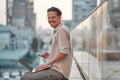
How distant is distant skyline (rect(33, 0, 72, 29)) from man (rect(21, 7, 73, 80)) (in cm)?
2974

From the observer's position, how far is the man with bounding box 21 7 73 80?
2533mm

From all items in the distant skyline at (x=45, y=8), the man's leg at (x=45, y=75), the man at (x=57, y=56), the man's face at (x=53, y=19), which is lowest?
the man's leg at (x=45, y=75)

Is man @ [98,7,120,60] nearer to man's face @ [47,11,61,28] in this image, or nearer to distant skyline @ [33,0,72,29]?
man's face @ [47,11,61,28]

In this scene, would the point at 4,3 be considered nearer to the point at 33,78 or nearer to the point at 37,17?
the point at 37,17

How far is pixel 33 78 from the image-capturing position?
2.53 metres

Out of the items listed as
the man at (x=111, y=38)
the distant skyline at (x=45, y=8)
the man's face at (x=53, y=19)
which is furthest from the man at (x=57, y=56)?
the distant skyline at (x=45, y=8)

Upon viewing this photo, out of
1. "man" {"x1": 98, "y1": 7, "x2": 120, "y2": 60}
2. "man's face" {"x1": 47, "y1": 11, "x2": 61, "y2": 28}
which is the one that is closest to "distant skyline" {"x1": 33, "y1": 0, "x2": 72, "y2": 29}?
"man" {"x1": 98, "y1": 7, "x2": 120, "y2": 60}

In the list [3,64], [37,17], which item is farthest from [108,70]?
[3,64]

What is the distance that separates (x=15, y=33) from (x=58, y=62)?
41969 millimetres

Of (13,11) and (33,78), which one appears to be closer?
(33,78)

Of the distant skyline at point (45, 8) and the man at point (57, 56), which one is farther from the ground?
the distant skyline at point (45, 8)

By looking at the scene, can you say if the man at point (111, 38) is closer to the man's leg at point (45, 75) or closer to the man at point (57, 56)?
the man at point (57, 56)

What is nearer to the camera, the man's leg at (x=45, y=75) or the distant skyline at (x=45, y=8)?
the man's leg at (x=45, y=75)

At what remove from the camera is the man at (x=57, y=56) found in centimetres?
253
